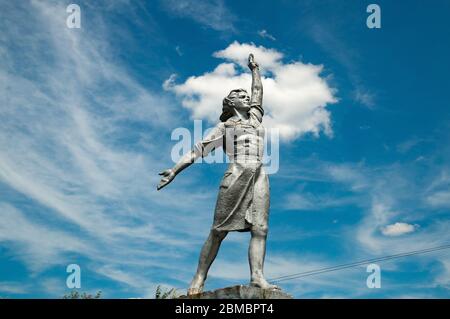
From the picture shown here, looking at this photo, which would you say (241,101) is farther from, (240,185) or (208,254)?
(208,254)

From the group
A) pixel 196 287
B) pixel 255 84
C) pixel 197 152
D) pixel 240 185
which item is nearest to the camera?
pixel 196 287

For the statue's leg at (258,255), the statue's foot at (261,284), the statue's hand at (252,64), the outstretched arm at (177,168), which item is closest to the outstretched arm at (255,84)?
the statue's hand at (252,64)

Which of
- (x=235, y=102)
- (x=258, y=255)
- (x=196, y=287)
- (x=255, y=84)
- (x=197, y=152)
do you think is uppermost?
(x=255, y=84)

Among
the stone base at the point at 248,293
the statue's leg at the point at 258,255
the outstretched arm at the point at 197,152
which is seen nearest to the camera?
the stone base at the point at 248,293

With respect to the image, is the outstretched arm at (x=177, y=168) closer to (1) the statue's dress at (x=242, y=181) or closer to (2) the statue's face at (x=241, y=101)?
(1) the statue's dress at (x=242, y=181)

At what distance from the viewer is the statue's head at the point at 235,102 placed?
12172 millimetres

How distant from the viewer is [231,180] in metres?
11.0

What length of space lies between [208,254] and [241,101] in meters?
3.61

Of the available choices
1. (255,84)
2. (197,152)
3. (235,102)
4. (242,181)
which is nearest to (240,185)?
(242,181)

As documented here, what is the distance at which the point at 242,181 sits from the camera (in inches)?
432

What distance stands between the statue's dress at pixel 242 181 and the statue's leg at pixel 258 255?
14cm
